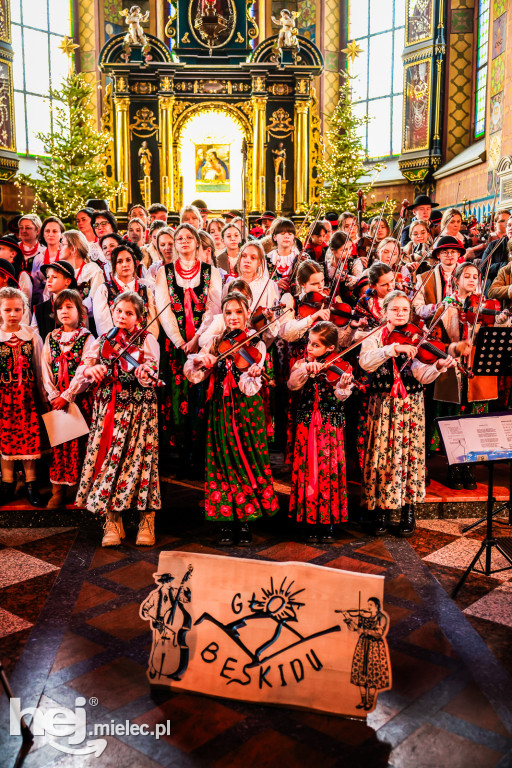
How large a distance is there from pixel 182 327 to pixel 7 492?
5.27 feet

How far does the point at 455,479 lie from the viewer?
184 inches

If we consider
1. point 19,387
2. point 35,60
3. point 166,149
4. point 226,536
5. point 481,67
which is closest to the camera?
point 226,536

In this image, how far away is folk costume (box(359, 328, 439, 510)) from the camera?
12.6ft

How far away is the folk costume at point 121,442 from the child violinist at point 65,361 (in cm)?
22

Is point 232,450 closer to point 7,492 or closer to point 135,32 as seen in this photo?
point 7,492

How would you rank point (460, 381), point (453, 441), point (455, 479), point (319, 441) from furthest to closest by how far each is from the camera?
point (455, 479) → point (460, 381) → point (319, 441) → point (453, 441)

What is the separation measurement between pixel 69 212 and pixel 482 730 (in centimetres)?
1186

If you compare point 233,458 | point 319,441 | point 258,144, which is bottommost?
point 233,458

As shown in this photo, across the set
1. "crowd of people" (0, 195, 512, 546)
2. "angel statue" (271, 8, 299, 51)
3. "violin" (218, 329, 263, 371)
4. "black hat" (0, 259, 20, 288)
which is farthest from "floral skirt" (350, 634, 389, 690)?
"angel statue" (271, 8, 299, 51)

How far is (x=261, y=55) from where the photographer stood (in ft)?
46.6

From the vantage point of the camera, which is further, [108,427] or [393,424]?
[393,424]

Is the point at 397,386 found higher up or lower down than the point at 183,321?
lower down

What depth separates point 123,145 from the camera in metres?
14.4

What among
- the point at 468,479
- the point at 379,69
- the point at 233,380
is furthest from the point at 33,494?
the point at 379,69
